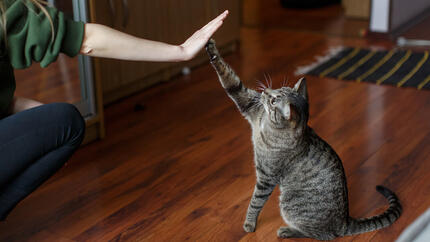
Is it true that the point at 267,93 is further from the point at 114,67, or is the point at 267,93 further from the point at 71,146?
the point at 114,67

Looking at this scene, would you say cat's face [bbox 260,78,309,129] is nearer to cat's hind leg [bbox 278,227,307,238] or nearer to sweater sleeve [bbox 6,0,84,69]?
cat's hind leg [bbox 278,227,307,238]

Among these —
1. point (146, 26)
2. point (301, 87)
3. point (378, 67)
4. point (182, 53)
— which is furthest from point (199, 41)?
point (378, 67)

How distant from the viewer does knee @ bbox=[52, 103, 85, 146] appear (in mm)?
1653

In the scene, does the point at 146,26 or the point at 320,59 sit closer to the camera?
the point at 146,26

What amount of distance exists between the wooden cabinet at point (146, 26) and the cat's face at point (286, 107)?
1.16m

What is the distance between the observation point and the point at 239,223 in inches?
79.7

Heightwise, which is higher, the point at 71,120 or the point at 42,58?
the point at 42,58

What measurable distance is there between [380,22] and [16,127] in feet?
11.6

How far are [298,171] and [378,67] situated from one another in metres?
2.09

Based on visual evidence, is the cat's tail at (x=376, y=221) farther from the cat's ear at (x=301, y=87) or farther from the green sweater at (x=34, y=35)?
the green sweater at (x=34, y=35)

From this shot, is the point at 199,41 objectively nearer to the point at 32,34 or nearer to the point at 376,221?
the point at 32,34

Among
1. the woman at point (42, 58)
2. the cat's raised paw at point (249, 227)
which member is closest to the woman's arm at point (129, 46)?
the woman at point (42, 58)

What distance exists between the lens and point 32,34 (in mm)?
1402

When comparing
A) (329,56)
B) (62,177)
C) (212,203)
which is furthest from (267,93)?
(329,56)
